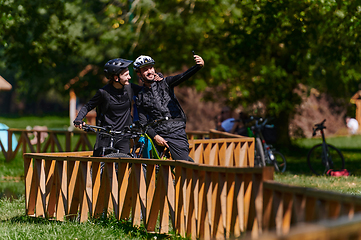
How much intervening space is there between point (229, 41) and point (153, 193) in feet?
34.4

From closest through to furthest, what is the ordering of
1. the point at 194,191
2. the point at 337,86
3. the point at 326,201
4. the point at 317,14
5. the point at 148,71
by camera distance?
1. the point at 326,201
2. the point at 194,191
3. the point at 148,71
4. the point at 317,14
5. the point at 337,86

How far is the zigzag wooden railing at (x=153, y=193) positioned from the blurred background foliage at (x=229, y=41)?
5366mm

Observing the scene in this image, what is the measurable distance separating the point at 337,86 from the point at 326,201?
697 inches

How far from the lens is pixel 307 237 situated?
2520 millimetres

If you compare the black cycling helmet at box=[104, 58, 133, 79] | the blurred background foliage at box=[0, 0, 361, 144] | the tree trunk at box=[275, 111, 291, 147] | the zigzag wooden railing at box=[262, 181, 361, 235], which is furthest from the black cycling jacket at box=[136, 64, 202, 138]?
the tree trunk at box=[275, 111, 291, 147]

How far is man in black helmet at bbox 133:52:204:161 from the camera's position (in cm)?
653

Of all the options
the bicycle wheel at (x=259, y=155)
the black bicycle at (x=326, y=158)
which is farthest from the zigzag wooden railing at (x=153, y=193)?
the black bicycle at (x=326, y=158)

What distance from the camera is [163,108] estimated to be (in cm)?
659

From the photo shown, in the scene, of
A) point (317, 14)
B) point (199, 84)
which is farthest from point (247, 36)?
point (199, 84)

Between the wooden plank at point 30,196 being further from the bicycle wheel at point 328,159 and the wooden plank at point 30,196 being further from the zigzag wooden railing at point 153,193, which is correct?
the bicycle wheel at point 328,159

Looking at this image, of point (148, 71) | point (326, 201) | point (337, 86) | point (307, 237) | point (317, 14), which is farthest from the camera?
point (337, 86)

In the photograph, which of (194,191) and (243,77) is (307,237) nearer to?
(194,191)

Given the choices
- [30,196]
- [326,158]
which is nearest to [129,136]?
[30,196]

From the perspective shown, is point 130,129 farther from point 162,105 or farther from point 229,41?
point 229,41
